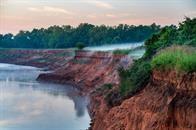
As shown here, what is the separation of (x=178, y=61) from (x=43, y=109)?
25.9 metres

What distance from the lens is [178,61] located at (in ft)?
50.9

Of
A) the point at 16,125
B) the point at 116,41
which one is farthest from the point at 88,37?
the point at 16,125

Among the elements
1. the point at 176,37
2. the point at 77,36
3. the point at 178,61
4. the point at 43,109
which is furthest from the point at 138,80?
the point at 77,36

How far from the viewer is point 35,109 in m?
40.0

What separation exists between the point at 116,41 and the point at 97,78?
2262 inches

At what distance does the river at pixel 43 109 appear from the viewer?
32.3m

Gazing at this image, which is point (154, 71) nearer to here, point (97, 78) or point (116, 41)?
point (97, 78)

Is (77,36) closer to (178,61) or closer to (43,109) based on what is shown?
(43,109)

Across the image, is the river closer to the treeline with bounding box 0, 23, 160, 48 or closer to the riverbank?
the riverbank

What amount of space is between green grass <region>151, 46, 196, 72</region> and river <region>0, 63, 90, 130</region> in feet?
47.2

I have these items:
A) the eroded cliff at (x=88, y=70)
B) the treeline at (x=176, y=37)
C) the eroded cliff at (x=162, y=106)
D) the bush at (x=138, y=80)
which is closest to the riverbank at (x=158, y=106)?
the eroded cliff at (x=162, y=106)

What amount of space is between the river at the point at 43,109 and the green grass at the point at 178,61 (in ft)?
47.2

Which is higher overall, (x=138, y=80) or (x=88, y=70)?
(x=138, y=80)

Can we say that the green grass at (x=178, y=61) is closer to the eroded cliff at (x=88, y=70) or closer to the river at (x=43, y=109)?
the river at (x=43, y=109)
